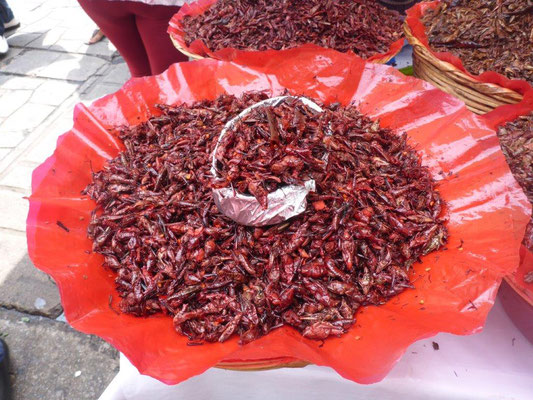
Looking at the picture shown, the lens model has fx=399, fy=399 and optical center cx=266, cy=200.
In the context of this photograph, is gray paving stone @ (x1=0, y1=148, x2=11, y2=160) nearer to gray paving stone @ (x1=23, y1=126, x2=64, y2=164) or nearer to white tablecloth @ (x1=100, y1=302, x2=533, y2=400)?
gray paving stone @ (x1=23, y1=126, x2=64, y2=164)

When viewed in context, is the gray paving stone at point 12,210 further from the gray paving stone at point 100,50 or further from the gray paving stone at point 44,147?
the gray paving stone at point 100,50

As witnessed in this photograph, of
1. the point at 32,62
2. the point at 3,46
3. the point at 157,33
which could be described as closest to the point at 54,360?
the point at 157,33

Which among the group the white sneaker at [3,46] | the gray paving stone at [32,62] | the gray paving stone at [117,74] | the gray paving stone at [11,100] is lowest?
the gray paving stone at [117,74]

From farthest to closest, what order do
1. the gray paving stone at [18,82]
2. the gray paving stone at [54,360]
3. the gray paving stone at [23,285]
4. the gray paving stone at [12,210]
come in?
the gray paving stone at [18,82], the gray paving stone at [12,210], the gray paving stone at [23,285], the gray paving stone at [54,360]

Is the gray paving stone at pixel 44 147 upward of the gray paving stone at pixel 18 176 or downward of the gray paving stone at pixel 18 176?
upward

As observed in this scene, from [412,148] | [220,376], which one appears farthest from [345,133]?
[220,376]

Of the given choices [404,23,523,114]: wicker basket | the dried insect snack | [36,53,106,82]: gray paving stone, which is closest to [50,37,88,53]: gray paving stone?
[36,53,106,82]: gray paving stone

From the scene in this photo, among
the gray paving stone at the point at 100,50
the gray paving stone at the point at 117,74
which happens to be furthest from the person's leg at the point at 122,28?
the gray paving stone at the point at 100,50
